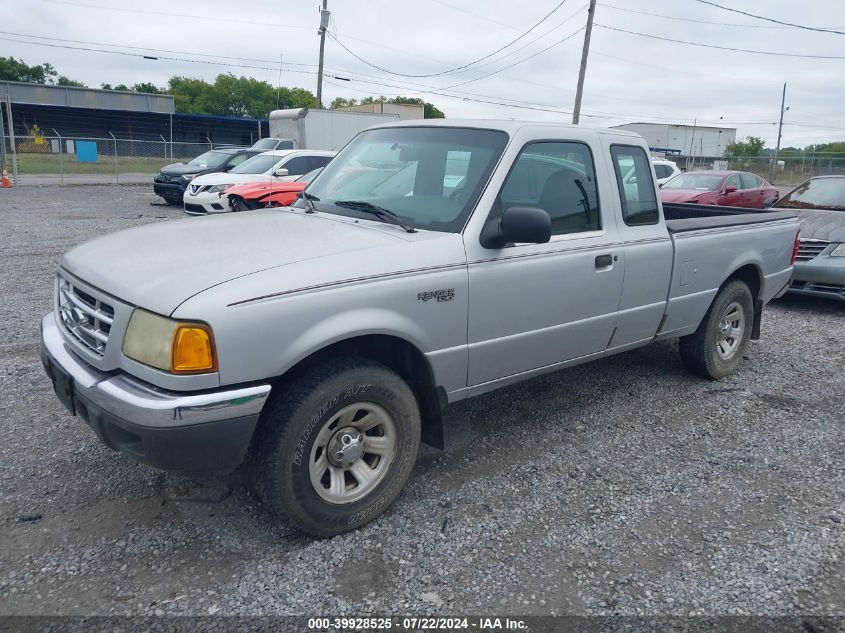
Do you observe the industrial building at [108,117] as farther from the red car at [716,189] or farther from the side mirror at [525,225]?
the side mirror at [525,225]

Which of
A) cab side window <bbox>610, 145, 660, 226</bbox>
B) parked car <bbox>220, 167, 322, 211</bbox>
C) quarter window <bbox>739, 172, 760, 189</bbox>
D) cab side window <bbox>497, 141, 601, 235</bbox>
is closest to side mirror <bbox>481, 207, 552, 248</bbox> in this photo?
cab side window <bbox>497, 141, 601, 235</bbox>

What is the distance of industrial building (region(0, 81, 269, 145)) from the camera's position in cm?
4347

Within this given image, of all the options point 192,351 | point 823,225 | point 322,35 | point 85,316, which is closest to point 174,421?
point 192,351

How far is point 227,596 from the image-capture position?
2.73 metres

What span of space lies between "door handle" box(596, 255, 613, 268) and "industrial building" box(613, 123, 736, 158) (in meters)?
42.2

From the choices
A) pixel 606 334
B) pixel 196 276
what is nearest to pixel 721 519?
pixel 606 334

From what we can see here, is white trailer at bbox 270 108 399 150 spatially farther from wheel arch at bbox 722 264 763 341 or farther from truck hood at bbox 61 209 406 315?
truck hood at bbox 61 209 406 315

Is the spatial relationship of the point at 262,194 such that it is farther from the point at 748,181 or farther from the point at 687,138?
the point at 687,138

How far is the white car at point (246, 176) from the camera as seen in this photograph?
14180mm

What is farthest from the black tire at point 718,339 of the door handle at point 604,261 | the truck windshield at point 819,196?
the truck windshield at point 819,196

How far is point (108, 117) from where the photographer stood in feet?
149

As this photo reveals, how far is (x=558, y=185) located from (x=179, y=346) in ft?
8.09

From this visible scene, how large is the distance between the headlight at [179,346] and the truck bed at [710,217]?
339cm

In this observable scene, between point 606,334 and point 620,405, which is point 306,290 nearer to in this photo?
point 606,334
